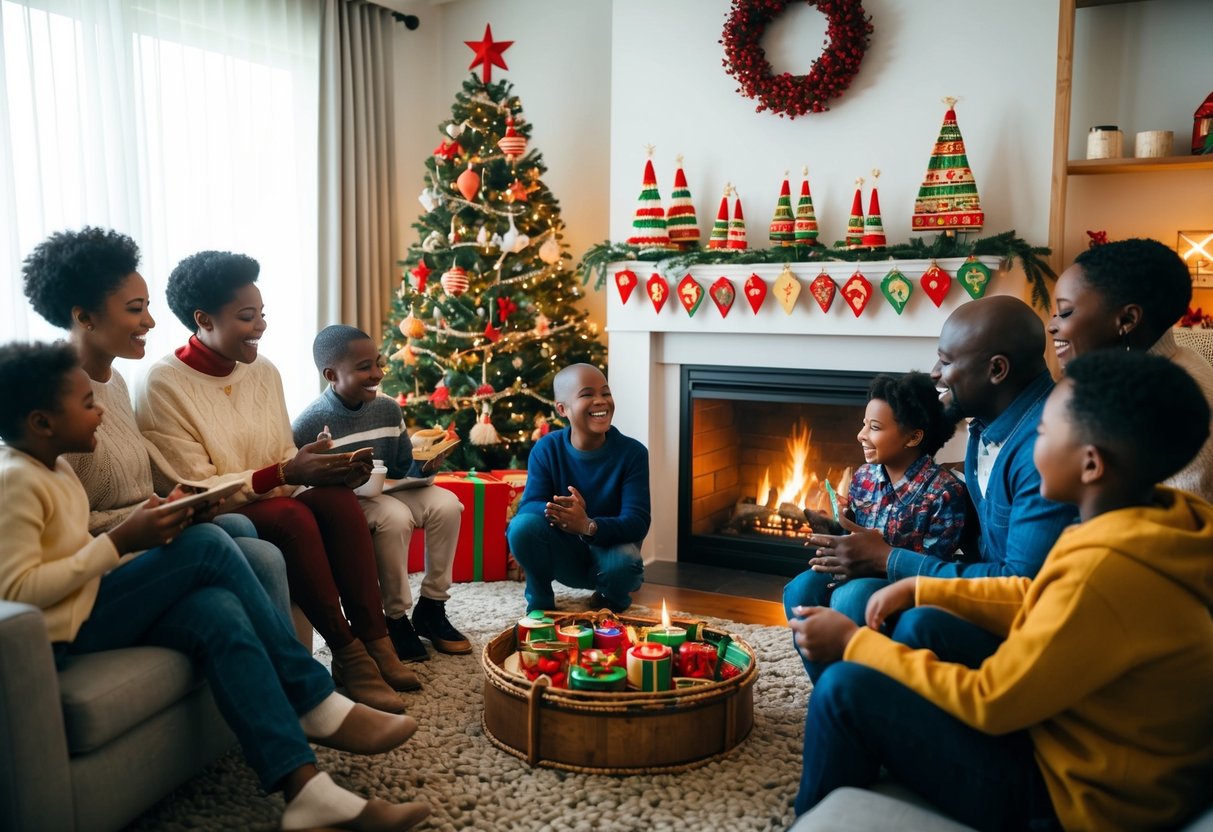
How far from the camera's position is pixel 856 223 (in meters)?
3.62

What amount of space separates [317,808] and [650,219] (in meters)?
2.75

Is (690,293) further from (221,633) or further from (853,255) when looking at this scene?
(221,633)

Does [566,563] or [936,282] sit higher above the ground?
[936,282]

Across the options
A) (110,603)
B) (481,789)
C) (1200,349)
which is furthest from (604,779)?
(1200,349)

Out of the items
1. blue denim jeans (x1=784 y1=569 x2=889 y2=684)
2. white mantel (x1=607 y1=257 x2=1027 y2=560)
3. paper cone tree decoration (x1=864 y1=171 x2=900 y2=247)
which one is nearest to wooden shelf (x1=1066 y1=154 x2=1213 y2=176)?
white mantel (x1=607 y1=257 x2=1027 y2=560)

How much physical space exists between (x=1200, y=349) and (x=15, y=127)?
13.1 ft

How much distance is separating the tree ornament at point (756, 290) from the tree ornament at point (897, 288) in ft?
1.53

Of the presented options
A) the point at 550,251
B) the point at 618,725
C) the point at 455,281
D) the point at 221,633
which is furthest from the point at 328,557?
the point at 550,251

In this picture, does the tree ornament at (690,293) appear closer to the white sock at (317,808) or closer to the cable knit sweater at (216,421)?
the cable knit sweater at (216,421)

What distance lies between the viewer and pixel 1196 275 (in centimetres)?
328

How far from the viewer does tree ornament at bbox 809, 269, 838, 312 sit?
369 centimetres

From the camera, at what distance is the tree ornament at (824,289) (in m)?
3.69

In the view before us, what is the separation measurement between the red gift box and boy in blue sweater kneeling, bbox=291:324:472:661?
72 cm

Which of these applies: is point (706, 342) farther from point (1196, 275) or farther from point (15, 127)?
point (15, 127)
